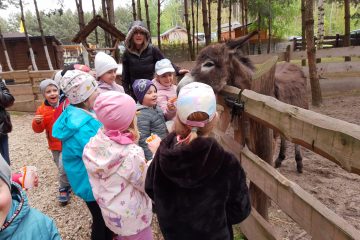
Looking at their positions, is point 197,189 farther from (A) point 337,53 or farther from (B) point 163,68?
(A) point 337,53

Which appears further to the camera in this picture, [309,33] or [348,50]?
[348,50]

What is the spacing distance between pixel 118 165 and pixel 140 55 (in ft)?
7.81

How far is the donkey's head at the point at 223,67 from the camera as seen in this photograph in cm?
322

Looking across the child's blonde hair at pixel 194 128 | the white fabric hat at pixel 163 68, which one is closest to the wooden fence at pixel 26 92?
the white fabric hat at pixel 163 68

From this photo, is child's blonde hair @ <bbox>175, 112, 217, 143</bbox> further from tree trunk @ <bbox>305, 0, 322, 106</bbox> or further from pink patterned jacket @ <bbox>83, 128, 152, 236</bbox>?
tree trunk @ <bbox>305, 0, 322, 106</bbox>

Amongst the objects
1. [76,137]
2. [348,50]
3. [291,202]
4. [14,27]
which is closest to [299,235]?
[291,202]

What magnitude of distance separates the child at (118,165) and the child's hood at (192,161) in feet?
1.56

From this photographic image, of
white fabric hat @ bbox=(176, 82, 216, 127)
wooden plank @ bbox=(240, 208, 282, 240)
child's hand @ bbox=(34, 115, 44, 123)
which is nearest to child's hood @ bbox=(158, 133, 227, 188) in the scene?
white fabric hat @ bbox=(176, 82, 216, 127)

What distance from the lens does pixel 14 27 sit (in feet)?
221

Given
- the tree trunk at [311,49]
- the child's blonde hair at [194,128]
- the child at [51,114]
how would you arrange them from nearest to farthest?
the child's blonde hair at [194,128]
the child at [51,114]
the tree trunk at [311,49]

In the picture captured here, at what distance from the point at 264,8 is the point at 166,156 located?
2371cm

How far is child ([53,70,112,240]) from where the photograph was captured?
7.93ft

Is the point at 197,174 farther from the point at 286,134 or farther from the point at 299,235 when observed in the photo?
the point at 299,235

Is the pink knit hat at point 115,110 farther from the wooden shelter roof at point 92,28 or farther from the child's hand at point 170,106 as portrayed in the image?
the wooden shelter roof at point 92,28
